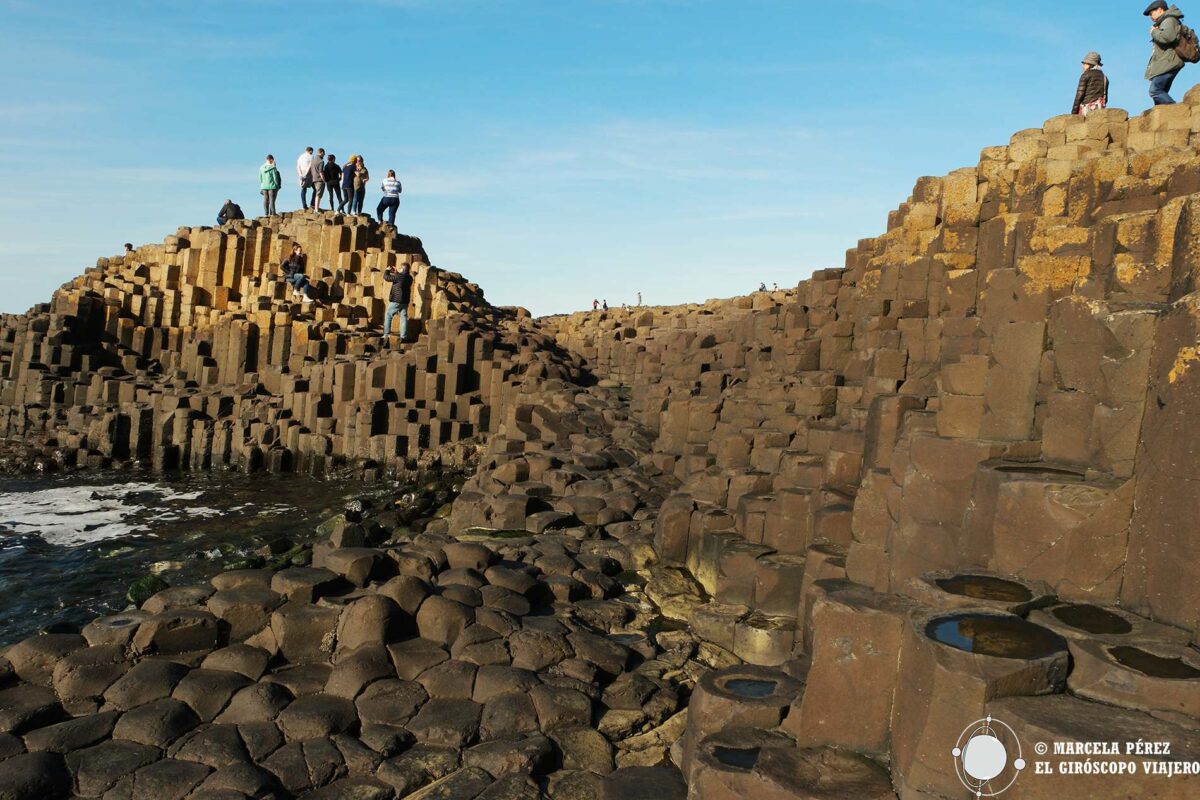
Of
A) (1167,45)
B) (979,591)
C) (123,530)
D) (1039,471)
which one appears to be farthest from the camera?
(123,530)

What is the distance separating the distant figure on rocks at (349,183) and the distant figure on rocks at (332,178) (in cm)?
22

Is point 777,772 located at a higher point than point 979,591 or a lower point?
lower

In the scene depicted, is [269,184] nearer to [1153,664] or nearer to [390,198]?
[390,198]

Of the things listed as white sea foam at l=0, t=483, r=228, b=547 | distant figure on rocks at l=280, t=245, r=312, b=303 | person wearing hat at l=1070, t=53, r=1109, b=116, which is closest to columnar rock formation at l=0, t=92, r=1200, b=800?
person wearing hat at l=1070, t=53, r=1109, b=116

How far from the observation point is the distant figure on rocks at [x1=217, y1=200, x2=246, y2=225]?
124 ft

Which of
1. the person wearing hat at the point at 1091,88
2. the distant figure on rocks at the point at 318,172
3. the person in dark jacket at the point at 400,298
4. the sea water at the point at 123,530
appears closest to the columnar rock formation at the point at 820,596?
the person wearing hat at the point at 1091,88

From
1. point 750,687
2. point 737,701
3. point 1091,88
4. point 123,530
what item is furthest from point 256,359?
point 737,701

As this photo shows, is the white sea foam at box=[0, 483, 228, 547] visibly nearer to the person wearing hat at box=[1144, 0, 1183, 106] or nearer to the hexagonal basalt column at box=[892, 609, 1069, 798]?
the hexagonal basalt column at box=[892, 609, 1069, 798]

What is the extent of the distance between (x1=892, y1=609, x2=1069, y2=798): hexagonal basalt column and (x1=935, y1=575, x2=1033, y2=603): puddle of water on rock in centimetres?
49

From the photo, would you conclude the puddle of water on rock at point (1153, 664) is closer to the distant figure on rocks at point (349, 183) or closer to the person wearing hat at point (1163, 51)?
the person wearing hat at point (1163, 51)

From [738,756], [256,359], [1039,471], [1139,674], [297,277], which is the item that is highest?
[297,277]

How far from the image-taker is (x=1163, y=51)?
12875 millimetres

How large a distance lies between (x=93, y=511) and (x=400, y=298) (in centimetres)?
1219

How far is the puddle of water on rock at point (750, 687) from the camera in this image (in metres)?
6.71
